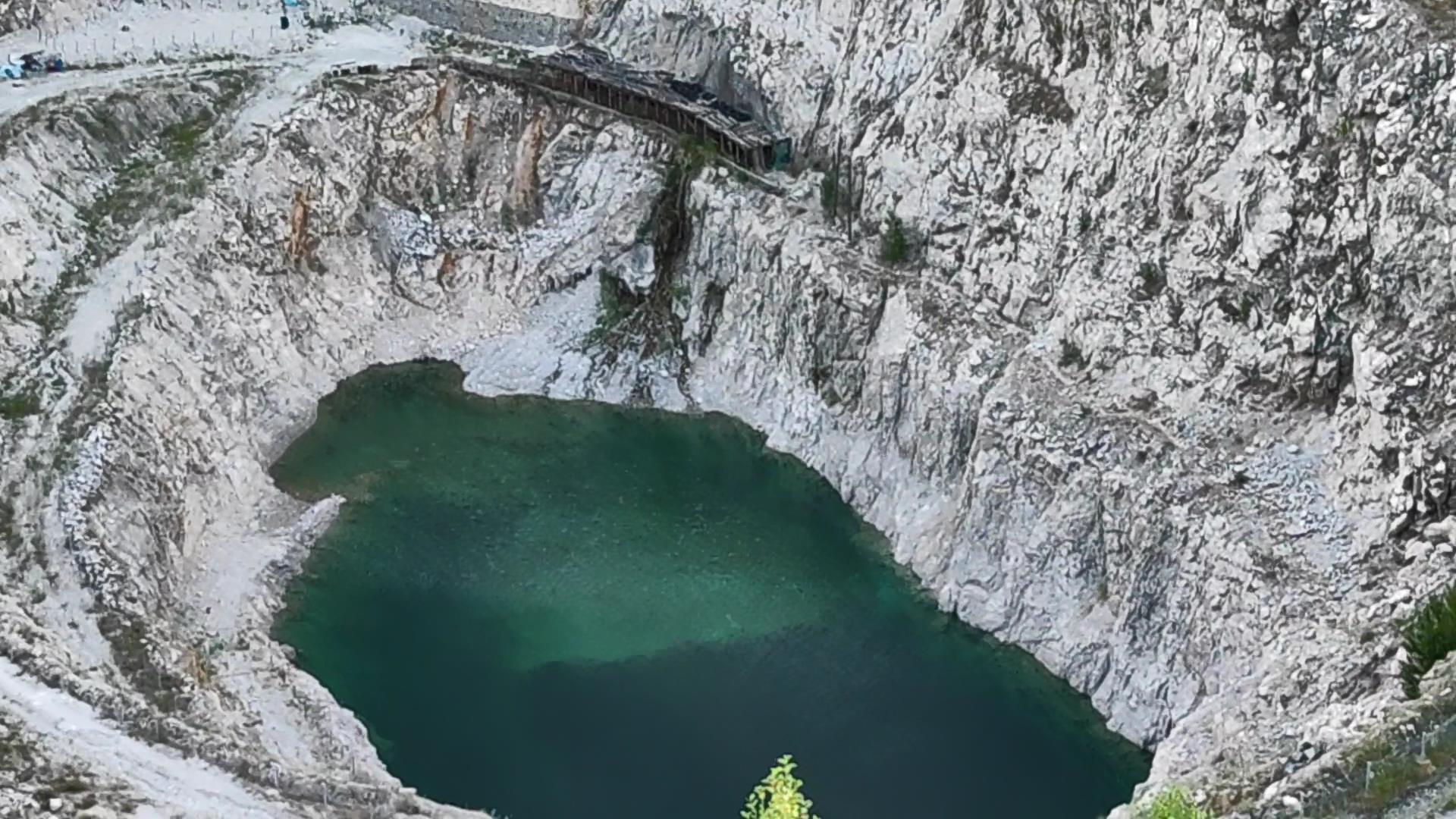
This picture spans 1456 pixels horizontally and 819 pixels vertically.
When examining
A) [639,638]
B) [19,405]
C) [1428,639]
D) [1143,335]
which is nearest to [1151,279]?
[1143,335]

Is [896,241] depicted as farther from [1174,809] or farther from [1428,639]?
[1174,809]

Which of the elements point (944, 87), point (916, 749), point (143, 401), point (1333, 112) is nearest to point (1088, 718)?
point (916, 749)

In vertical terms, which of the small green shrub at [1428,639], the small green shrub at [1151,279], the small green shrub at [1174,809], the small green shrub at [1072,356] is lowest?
the small green shrub at [1174,809]

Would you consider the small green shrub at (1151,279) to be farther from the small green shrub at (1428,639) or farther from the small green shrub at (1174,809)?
the small green shrub at (1174,809)

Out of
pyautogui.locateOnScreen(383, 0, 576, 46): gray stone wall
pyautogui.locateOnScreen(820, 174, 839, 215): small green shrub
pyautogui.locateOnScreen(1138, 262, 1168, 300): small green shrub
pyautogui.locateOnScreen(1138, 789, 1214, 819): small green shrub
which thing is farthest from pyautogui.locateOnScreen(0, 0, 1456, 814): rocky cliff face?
pyautogui.locateOnScreen(383, 0, 576, 46): gray stone wall

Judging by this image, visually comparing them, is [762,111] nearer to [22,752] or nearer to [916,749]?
[916,749]

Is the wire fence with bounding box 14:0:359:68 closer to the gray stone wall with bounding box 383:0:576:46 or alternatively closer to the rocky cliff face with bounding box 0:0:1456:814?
the rocky cliff face with bounding box 0:0:1456:814

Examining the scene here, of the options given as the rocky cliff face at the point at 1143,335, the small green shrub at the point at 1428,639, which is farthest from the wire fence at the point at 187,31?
the small green shrub at the point at 1428,639
